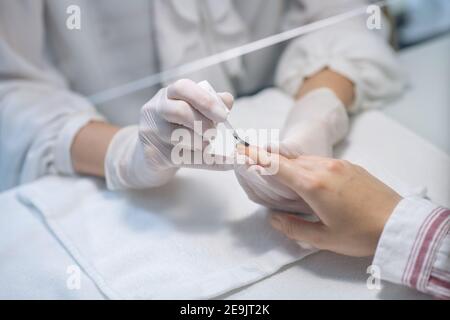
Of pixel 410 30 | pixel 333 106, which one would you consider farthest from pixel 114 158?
pixel 410 30

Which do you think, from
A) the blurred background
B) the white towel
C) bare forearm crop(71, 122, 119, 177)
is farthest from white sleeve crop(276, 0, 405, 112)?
bare forearm crop(71, 122, 119, 177)

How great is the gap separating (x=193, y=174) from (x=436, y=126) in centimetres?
51

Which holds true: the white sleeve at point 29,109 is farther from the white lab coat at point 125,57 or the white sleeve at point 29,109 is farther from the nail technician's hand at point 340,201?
the nail technician's hand at point 340,201

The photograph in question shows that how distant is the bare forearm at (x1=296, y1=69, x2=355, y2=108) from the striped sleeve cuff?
1.13 feet

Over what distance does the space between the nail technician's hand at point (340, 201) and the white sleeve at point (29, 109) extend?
39 cm

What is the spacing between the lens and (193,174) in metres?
0.86

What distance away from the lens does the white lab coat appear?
3.01ft

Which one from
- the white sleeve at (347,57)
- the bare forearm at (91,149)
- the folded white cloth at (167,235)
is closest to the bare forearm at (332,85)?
the white sleeve at (347,57)

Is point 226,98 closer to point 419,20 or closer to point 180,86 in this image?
point 180,86

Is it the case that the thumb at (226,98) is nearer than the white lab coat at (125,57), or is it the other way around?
the thumb at (226,98)

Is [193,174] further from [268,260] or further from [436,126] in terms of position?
[436,126]

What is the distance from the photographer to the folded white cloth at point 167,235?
69cm

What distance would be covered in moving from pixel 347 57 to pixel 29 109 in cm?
65

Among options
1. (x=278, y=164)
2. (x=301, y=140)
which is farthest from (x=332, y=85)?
(x=278, y=164)
